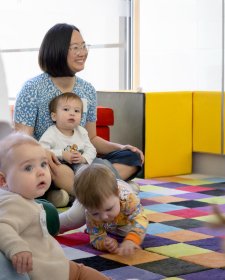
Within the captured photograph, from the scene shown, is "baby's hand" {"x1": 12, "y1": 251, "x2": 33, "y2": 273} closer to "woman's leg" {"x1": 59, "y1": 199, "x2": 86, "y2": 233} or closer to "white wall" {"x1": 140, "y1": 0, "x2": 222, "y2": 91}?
"woman's leg" {"x1": 59, "y1": 199, "x2": 86, "y2": 233}

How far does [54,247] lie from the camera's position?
5.13 feet

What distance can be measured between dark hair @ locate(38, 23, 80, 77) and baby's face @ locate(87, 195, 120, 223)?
3.74ft

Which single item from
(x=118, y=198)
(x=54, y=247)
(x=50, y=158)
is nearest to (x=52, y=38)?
(x=50, y=158)

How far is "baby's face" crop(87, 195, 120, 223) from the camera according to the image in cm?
202

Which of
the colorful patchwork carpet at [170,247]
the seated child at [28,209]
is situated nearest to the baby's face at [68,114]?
the colorful patchwork carpet at [170,247]

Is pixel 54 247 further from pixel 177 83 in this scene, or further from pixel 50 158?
pixel 177 83

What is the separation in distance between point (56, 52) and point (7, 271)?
172 cm

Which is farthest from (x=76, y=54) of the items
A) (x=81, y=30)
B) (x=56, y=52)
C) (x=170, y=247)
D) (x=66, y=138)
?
(x=81, y=30)

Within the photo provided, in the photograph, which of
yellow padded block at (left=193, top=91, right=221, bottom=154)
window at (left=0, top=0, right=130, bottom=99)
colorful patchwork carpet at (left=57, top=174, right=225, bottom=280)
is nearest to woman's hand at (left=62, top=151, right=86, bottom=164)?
colorful patchwork carpet at (left=57, top=174, right=225, bottom=280)

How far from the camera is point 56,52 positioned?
9.99 feet

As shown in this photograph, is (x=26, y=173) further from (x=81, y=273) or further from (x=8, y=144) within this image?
(x=81, y=273)

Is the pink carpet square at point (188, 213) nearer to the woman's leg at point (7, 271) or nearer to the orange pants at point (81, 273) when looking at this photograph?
the orange pants at point (81, 273)

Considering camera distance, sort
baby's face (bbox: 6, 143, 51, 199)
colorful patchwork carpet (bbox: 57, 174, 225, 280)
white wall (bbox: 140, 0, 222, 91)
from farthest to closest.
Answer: white wall (bbox: 140, 0, 222, 91)
colorful patchwork carpet (bbox: 57, 174, 225, 280)
baby's face (bbox: 6, 143, 51, 199)

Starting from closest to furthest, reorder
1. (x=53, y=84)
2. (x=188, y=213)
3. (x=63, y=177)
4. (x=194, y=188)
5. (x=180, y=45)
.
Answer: (x=188, y=213) < (x=63, y=177) < (x=53, y=84) < (x=194, y=188) < (x=180, y=45)
